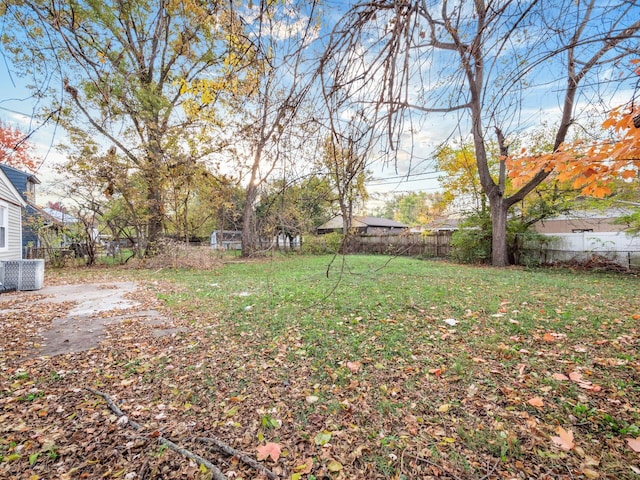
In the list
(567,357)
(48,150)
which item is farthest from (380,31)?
(567,357)

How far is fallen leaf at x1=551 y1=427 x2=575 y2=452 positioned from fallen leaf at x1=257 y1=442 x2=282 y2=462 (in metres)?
1.59

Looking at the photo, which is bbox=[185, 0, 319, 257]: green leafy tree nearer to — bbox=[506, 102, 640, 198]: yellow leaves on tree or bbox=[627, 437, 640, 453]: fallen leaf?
bbox=[506, 102, 640, 198]: yellow leaves on tree

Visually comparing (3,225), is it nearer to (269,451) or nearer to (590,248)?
(269,451)

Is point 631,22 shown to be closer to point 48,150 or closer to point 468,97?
point 468,97

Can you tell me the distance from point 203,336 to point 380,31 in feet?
11.3

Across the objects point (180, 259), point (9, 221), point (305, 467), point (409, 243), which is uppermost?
point (9, 221)

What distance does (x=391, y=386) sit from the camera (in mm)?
2236

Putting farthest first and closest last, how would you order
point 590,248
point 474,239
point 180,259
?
point 474,239 → point 180,259 → point 590,248

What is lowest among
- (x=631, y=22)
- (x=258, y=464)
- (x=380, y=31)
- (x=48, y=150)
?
(x=258, y=464)

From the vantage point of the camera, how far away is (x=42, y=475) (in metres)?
1.47

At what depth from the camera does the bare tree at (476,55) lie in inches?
52.7

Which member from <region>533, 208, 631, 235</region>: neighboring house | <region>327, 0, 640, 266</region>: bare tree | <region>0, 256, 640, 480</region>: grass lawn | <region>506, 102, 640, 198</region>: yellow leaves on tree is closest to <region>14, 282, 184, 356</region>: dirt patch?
<region>0, 256, 640, 480</region>: grass lawn

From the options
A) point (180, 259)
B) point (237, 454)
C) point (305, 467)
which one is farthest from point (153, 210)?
point (305, 467)

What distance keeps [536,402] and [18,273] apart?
9251mm
